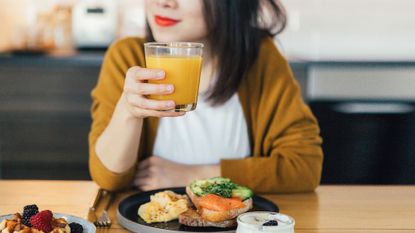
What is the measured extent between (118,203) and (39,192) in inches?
9.1

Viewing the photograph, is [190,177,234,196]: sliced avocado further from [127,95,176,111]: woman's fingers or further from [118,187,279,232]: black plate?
[127,95,176,111]: woman's fingers

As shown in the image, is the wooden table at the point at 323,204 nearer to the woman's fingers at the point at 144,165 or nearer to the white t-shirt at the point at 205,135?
the woman's fingers at the point at 144,165

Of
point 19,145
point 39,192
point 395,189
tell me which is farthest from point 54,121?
point 395,189

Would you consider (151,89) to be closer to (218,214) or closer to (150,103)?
(150,103)

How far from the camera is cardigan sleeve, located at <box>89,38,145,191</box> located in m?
1.72

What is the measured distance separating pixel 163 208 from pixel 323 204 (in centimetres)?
42

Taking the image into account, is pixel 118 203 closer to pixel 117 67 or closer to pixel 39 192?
pixel 39 192

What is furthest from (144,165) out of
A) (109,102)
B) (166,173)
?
(109,102)

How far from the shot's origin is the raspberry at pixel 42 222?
1.22 m

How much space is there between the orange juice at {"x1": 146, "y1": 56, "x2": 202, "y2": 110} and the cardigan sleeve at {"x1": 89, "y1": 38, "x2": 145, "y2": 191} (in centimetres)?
39

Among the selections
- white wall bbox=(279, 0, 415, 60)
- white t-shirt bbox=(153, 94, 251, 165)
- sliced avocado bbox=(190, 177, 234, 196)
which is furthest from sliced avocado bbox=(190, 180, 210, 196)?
white wall bbox=(279, 0, 415, 60)

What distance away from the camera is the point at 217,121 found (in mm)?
2047

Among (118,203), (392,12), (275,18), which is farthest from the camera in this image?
(392,12)

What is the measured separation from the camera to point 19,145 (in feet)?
12.0
